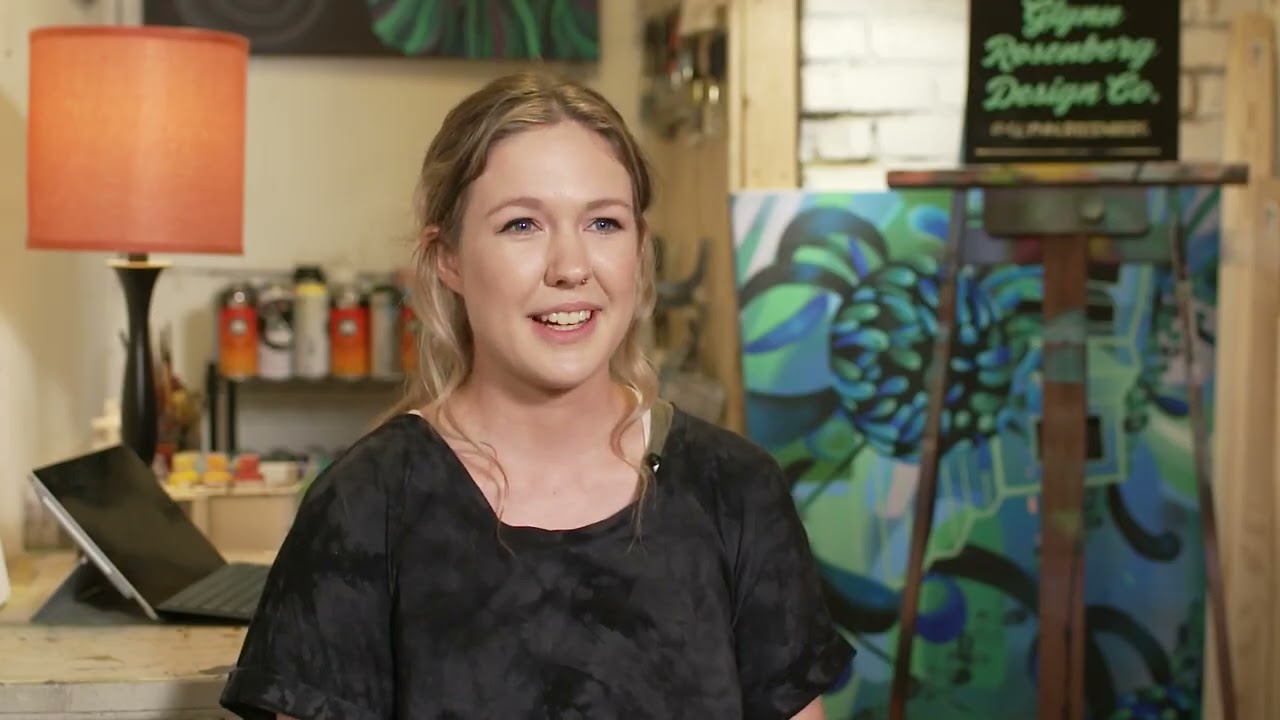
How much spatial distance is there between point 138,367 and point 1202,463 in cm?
170

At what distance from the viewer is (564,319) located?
4.30 feet

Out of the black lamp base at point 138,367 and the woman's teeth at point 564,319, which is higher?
the woman's teeth at point 564,319

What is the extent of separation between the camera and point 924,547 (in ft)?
8.50

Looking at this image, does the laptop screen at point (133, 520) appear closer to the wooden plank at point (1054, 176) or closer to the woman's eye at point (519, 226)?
the woman's eye at point (519, 226)

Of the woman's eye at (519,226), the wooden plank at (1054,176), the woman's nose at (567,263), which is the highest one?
the wooden plank at (1054,176)

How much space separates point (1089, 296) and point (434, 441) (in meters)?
1.58

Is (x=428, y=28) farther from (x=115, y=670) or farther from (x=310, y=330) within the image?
(x=115, y=670)

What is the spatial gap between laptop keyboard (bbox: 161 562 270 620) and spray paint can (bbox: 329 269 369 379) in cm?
196

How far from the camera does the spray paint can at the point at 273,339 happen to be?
13.3 ft

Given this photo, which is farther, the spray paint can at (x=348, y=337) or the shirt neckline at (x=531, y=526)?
the spray paint can at (x=348, y=337)

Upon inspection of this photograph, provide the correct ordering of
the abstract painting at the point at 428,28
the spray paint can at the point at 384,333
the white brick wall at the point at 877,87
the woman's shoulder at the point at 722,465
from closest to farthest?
the woman's shoulder at the point at 722,465 < the white brick wall at the point at 877,87 < the spray paint can at the point at 384,333 < the abstract painting at the point at 428,28

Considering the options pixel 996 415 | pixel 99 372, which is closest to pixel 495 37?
pixel 99 372

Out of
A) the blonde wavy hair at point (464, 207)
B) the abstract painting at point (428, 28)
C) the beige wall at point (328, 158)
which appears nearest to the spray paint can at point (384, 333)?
the beige wall at point (328, 158)

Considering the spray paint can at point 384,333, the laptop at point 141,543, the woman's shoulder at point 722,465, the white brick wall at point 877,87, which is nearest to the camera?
the woman's shoulder at point 722,465
